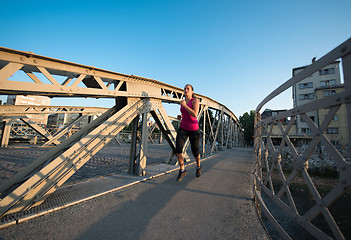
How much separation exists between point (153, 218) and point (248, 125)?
5342 centimetres

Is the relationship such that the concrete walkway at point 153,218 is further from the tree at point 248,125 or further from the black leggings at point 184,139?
the tree at point 248,125

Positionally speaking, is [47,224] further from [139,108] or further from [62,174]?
[139,108]

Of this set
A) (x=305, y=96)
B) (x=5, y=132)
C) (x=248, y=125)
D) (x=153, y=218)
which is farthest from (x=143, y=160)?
(x=248, y=125)

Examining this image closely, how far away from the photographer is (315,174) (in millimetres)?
8750

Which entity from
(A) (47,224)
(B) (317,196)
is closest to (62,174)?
(A) (47,224)

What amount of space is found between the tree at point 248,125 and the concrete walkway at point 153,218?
4873cm

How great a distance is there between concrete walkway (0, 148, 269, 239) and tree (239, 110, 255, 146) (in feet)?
160

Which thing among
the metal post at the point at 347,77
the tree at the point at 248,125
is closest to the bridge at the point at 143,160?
the metal post at the point at 347,77

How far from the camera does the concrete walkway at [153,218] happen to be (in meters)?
1.66

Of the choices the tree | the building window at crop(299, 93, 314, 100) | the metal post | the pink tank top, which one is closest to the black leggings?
the pink tank top

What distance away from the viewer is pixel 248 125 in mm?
49500

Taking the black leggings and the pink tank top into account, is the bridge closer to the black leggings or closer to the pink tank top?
the black leggings

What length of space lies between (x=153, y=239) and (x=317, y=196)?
155 centimetres

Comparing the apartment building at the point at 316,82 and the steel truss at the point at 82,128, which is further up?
the apartment building at the point at 316,82
